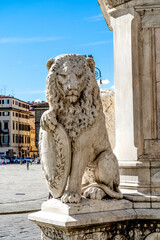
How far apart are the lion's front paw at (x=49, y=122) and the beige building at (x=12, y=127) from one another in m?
85.8

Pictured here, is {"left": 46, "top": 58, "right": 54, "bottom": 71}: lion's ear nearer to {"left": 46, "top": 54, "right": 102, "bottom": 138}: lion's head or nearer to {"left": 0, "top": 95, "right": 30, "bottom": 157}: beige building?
{"left": 46, "top": 54, "right": 102, "bottom": 138}: lion's head

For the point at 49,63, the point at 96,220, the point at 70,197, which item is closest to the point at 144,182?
the point at 96,220

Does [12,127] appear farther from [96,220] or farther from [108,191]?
[96,220]

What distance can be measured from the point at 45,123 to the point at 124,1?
1684 mm

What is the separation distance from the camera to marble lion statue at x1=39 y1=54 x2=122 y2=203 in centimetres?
428

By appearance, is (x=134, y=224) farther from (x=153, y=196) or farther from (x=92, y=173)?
(x=92, y=173)

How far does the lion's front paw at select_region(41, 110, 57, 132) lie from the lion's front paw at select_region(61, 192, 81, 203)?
0.64m

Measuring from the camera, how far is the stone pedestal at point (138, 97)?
4.60 meters

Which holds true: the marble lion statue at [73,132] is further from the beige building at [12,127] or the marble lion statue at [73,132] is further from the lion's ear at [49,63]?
the beige building at [12,127]

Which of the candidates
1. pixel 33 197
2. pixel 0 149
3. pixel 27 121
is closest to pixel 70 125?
pixel 33 197

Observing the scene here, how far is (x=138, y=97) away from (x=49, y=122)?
1055mm

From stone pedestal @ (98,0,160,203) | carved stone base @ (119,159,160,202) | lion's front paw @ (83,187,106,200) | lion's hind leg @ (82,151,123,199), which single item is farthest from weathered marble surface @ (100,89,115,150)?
lion's front paw @ (83,187,106,200)

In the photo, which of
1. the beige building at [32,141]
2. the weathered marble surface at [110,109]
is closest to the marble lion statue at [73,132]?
the weathered marble surface at [110,109]

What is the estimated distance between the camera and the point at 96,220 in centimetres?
408
